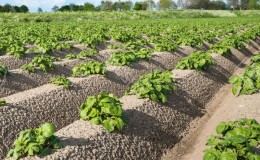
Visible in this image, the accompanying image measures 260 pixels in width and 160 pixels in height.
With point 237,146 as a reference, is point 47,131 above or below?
above

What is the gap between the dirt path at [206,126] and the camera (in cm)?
694

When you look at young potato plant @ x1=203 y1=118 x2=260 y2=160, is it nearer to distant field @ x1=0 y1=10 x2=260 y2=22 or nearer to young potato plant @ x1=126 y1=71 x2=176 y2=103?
young potato plant @ x1=126 y1=71 x2=176 y2=103

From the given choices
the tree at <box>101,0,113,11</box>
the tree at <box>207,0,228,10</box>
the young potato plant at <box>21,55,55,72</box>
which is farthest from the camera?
the tree at <box>207,0,228,10</box>

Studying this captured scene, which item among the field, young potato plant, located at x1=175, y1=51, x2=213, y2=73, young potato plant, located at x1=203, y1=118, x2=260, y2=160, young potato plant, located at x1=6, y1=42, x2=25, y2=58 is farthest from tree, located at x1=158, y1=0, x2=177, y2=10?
young potato plant, located at x1=203, y1=118, x2=260, y2=160

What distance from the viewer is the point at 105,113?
634cm

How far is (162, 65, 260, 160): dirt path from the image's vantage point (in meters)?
6.94

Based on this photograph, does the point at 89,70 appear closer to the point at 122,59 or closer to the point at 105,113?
the point at 122,59

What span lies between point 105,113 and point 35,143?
1566mm

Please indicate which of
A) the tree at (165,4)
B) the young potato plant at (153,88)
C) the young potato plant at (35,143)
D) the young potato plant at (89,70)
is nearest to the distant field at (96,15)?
the young potato plant at (89,70)

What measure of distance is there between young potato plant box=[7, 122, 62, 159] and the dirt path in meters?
2.52

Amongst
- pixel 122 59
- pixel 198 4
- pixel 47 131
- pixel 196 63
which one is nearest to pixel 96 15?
pixel 122 59

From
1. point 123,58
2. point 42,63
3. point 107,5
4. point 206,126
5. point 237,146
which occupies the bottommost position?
point 107,5

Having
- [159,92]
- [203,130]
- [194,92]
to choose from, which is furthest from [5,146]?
[194,92]

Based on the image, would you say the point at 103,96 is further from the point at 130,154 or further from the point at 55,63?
the point at 55,63
